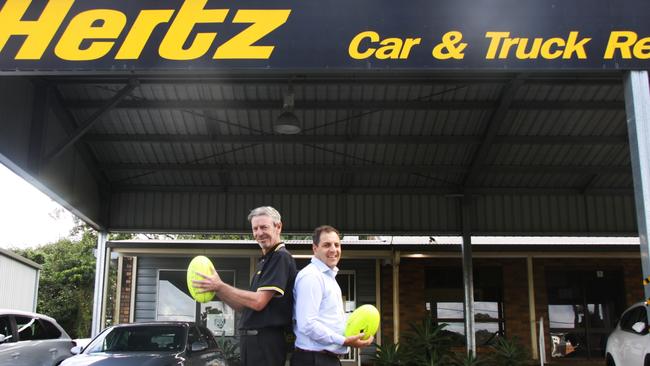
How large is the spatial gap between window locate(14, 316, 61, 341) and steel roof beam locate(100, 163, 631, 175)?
4.21 m

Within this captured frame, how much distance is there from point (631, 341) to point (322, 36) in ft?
21.9

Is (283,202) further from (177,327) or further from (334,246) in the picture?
(334,246)

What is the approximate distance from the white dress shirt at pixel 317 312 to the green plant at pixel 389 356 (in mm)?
10047

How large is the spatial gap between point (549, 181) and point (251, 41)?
1049 cm

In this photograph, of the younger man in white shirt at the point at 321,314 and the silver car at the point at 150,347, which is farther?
the silver car at the point at 150,347

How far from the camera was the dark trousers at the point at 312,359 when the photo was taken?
3.49m

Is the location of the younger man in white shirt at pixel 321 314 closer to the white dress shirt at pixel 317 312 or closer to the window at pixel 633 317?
the white dress shirt at pixel 317 312

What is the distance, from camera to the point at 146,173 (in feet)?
45.2

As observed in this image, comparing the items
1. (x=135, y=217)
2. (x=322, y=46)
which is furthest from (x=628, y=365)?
(x=135, y=217)

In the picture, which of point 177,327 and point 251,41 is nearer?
point 251,41

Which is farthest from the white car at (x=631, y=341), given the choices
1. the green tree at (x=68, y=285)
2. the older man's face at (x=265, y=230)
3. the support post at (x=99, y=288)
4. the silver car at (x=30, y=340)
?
the green tree at (x=68, y=285)

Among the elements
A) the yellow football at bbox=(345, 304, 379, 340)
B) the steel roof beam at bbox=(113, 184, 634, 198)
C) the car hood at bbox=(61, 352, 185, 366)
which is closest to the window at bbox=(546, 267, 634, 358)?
the steel roof beam at bbox=(113, 184, 634, 198)

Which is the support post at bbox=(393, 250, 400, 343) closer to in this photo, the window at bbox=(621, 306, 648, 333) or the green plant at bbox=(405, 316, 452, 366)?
the green plant at bbox=(405, 316, 452, 366)

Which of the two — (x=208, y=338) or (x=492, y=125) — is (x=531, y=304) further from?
(x=208, y=338)
